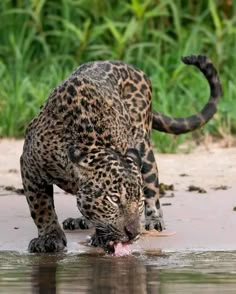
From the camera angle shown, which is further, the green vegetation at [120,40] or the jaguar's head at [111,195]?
the green vegetation at [120,40]

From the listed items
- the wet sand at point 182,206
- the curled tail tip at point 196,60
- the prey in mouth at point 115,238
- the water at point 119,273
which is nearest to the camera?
the water at point 119,273

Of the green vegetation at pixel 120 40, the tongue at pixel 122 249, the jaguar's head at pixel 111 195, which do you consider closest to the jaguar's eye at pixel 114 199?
the jaguar's head at pixel 111 195

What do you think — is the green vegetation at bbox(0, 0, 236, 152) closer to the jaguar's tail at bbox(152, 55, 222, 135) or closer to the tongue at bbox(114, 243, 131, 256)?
the jaguar's tail at bbox(152, 55, 222, 135)

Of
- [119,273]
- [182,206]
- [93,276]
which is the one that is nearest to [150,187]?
[182,206]

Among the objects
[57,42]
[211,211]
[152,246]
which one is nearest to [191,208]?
[211,211]

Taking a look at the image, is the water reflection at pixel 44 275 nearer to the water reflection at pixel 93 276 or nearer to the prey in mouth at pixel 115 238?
the water reflection at pixel 93 276

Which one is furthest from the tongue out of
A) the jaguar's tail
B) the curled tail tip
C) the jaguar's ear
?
the jaguar's tail

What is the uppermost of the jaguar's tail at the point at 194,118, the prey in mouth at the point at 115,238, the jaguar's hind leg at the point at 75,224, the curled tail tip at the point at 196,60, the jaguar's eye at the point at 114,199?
the curled tail tip at the point at 196,60

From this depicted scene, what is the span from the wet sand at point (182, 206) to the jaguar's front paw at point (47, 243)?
0.25 feet

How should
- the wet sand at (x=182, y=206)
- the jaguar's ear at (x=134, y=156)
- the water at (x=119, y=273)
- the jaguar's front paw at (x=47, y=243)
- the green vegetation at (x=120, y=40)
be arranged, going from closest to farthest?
the water at (x=119, y=273) < the jaguar's ear at (x=134, y=156) < the jaguar's front paw at (x=47, y=243) < the wet sand at (x=182, y=206) < the green vegetation at (x=120, y=40)

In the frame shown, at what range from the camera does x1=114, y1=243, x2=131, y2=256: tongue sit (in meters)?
7.98

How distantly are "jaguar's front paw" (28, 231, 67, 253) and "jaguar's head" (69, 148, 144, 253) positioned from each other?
47cm

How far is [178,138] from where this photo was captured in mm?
11742

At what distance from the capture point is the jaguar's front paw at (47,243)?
8.44m
